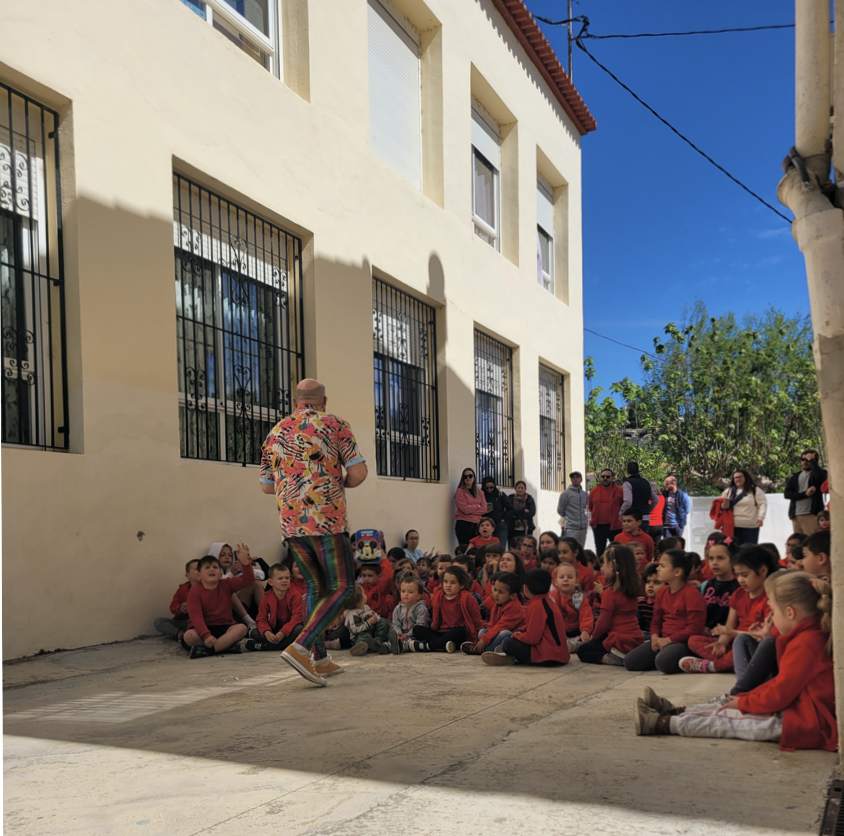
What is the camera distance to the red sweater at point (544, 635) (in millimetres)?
6168

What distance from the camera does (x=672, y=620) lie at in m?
6.13

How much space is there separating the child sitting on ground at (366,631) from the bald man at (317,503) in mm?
1465

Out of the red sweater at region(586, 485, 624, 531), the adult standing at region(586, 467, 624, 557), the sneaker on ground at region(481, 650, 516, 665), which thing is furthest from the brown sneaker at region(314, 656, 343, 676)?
the red sweater at region(586, 485, 624, 531)

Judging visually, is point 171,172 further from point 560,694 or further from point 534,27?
point 534,27

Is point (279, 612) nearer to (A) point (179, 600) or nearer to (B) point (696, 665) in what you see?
(A) point (179, 600)

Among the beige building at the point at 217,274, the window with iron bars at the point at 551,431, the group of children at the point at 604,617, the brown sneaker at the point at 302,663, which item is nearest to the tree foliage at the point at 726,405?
the window with iron bars at the point at 551,431

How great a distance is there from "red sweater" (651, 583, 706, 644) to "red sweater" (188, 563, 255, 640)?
10.8 ft

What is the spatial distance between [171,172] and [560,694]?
5271 mm

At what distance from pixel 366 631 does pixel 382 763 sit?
3.71 metres

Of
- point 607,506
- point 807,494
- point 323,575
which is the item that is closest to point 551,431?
point 607,506

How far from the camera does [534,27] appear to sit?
15898 mm

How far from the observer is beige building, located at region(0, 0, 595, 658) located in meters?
6.48

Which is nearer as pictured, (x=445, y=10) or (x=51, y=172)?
(x=51, y=172)

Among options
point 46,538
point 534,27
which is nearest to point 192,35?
point 46,538
